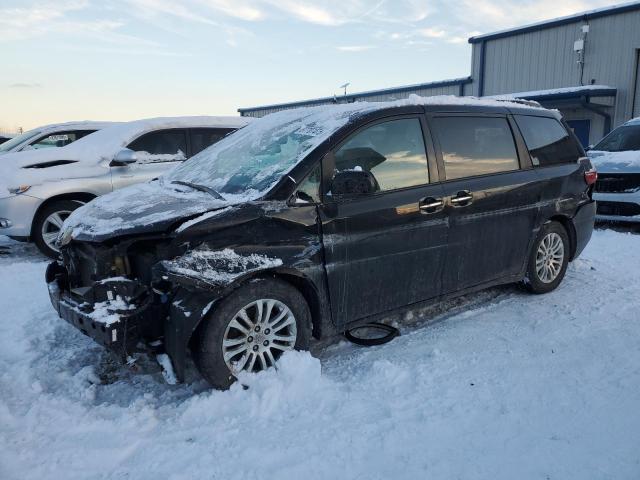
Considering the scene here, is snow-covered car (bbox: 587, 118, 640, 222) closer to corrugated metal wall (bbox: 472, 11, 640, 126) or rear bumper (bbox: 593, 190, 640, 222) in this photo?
rear bumper (bbox: 593, 190, 640, 222)

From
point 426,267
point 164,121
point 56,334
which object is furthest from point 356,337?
point 164,121

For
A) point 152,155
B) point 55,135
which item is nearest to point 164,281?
point 152,155

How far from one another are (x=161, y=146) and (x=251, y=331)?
4.98 metres

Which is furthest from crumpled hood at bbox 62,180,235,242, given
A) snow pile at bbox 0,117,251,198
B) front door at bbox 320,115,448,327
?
snow pile at bbox 0,117,251,198

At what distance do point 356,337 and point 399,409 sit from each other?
1009 millimetres

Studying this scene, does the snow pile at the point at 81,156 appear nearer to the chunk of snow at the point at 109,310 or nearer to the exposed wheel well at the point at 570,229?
the chunk of snow at the point at 109,310

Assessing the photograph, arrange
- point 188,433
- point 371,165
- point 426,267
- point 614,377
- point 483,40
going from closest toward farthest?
point 188,433 → point 614,377 → point 371,165 → point 426,267 → point 483,40

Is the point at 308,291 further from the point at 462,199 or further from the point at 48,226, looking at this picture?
the point at 48,226

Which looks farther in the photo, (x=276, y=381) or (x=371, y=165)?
(x=371, y=165)

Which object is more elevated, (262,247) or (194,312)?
(262,247)

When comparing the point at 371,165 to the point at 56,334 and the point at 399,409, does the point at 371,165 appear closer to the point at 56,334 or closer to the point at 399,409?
the point at 399,409

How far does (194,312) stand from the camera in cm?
288

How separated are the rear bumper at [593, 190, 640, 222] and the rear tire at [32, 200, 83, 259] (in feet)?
26.1

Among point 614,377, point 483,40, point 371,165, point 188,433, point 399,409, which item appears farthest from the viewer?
point 483,40
